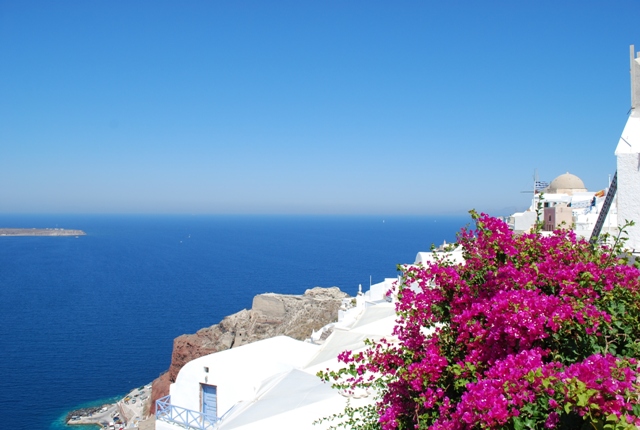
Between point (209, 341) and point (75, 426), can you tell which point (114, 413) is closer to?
point (75, 426)

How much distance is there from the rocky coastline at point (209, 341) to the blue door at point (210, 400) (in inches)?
415

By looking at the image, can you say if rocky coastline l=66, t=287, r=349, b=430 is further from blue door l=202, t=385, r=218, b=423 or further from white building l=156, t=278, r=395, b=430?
blue door l=202, t=385, r=218, b=423

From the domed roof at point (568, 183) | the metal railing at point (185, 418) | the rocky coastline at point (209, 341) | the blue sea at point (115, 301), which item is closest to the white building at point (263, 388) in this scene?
the metal railing at point (185, 418)

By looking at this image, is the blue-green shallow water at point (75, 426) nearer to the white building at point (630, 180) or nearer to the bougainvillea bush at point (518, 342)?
the bougainvillea bush at point (518, 342)

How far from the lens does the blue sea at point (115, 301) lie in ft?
118

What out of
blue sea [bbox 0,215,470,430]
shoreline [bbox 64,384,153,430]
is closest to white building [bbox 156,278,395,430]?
blue sea [bbox 0,215,470,430]

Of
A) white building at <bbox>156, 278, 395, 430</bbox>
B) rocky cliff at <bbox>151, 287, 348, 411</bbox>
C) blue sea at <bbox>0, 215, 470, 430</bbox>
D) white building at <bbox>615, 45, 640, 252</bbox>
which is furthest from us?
blue sea at <bbox>0, 215, 470, 430</bbox>

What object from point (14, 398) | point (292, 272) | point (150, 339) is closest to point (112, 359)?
point (150, 339)

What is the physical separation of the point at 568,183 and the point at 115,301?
5230cm

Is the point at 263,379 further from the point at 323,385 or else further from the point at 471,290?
the point at 471,290

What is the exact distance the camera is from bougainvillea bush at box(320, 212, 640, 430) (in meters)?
3.70

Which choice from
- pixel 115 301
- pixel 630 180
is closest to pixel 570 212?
pixel 630 180

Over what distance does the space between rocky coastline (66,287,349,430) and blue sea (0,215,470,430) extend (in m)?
2.46

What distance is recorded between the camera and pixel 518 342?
15.6 ft
